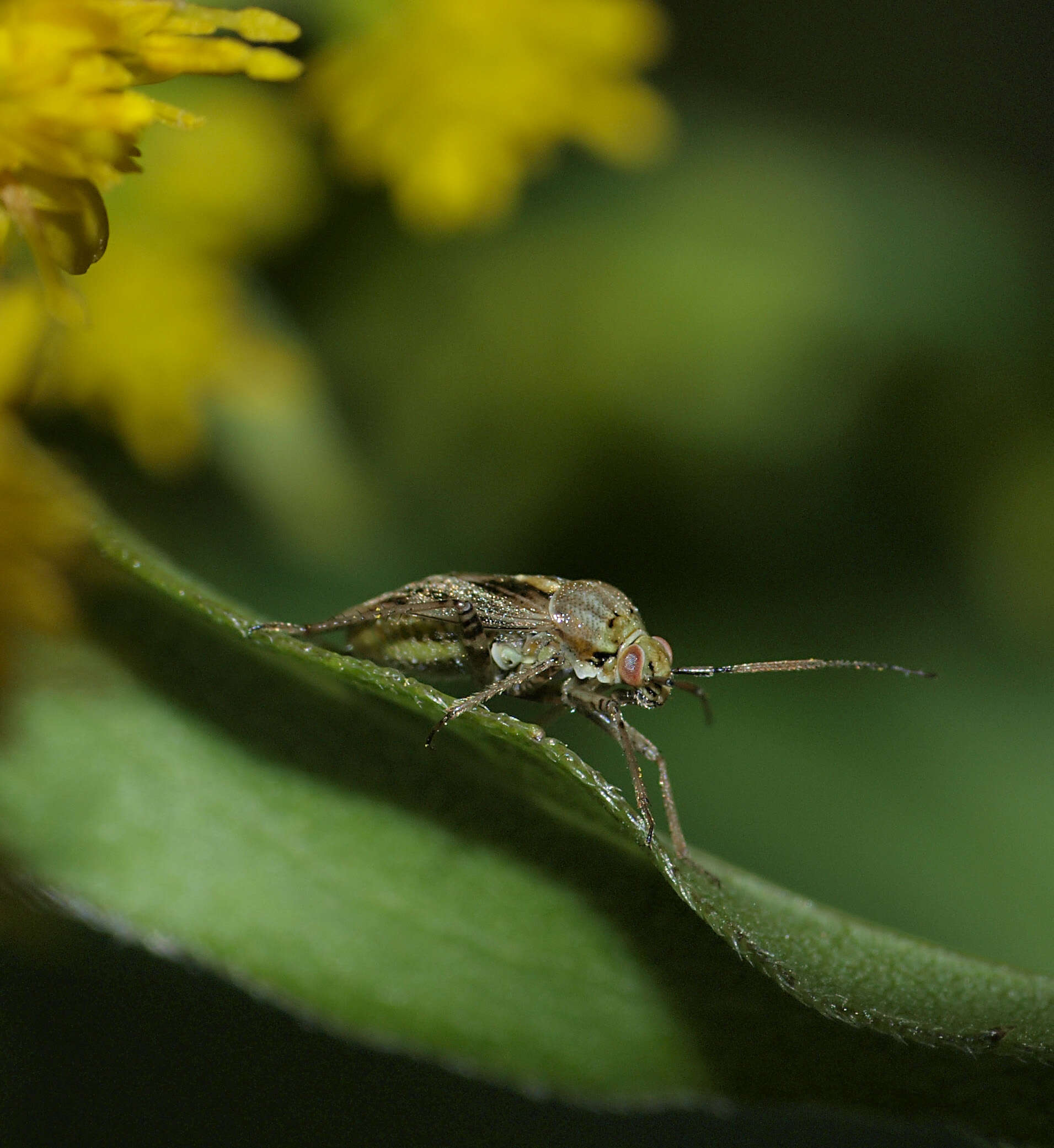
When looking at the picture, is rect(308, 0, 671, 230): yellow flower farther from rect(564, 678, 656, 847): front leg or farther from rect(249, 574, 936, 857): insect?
rect(564, 678, 656, 847): front leg

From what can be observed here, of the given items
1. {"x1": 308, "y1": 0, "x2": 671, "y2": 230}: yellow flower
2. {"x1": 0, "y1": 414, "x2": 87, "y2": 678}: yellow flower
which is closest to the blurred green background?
{"x1": 308, "y1": 0, "x2": 671, "y2": 230}: yellow flower

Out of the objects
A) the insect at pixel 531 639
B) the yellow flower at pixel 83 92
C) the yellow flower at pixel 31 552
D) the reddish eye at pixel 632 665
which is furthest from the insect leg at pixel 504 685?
the yellow flower at pixel 83 92

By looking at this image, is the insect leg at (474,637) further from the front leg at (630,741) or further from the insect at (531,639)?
the front leg at (630,741)

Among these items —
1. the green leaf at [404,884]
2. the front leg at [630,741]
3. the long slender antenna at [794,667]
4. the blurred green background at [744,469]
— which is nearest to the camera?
the green leaf at [404,884]

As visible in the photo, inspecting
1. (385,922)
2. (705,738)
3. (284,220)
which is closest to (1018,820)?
(705,738)

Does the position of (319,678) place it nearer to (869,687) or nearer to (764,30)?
(869,687)

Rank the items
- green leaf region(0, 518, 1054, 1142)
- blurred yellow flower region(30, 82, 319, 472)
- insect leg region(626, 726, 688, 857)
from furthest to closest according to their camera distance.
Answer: blurred yellow flower region(30, 82, 319, 472), insect leg region(626, 726, 688, 857), green leaf region(0, 518, 1054, 1142)
